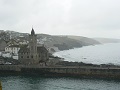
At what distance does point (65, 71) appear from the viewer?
73250 millimetres

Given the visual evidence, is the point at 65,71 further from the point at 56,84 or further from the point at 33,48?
the point at 33,48

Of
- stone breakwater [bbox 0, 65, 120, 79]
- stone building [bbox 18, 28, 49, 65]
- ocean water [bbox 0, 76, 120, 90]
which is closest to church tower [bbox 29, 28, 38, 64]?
stone building [bbox 18, 28, 49, 65]

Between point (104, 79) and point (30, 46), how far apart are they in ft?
92.7

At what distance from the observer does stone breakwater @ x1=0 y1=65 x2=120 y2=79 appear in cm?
6944

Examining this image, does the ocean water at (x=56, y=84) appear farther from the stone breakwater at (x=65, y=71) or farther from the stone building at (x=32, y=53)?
the stone building at (x=32, y=53)

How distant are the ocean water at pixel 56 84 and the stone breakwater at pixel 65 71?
17.6ft

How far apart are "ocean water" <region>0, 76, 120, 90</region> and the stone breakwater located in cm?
535

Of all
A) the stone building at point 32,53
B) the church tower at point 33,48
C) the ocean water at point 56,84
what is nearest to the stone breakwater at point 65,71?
the ocean water at point 56,84

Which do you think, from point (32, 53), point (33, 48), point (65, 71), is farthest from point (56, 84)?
point (33, 48)

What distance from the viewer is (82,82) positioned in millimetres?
62094

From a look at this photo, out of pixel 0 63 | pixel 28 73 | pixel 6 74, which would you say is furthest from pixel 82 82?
pixel 0 63

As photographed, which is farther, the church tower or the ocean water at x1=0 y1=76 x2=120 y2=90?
the church tower

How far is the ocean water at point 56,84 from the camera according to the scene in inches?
2194

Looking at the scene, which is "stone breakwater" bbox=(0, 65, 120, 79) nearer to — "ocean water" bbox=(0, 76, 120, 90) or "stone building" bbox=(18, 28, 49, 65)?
"ocean water" bbox=(0, 76, 120, 90)
